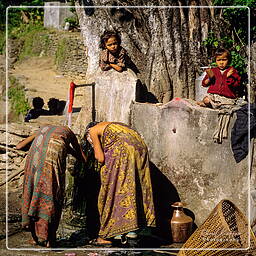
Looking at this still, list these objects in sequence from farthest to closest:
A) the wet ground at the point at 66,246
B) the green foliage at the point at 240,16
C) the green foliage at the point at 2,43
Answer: the green foliage at the point at 2,43 → the green foliage at the point at 240,16 → the wet ground at the point at 66,246

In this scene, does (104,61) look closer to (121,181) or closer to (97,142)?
(97,142)

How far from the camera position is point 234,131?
6.49 m

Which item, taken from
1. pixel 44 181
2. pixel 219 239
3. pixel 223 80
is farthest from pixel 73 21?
pixel 219 239

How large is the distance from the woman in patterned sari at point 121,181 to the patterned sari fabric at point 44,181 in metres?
0.47

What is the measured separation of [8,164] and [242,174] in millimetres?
4033

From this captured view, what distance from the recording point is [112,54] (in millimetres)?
7473

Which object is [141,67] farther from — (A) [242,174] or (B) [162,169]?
(A) [242,174]

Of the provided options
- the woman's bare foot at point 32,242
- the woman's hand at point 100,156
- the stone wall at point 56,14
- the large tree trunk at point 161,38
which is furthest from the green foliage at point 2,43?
the woman's hand at point 100,156

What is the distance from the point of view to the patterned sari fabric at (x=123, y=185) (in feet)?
20.1

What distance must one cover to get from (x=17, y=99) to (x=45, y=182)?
11.2m

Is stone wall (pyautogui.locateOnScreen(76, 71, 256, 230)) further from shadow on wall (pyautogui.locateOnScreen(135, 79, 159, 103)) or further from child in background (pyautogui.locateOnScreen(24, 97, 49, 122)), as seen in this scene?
child in background (pyautogui.locateOnScreen(24, 97, 49, 122))

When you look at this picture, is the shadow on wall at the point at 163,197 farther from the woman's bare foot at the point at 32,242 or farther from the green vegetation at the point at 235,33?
the green vegetation at the point at 235,33

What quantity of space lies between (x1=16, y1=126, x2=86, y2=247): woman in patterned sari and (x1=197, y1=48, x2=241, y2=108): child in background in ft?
6.70

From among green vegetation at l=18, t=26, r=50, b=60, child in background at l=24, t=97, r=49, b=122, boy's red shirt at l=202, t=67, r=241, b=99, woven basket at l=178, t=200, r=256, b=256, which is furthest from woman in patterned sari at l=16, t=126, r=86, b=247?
green vegetation at l=18, t=26, r=50, b=60
